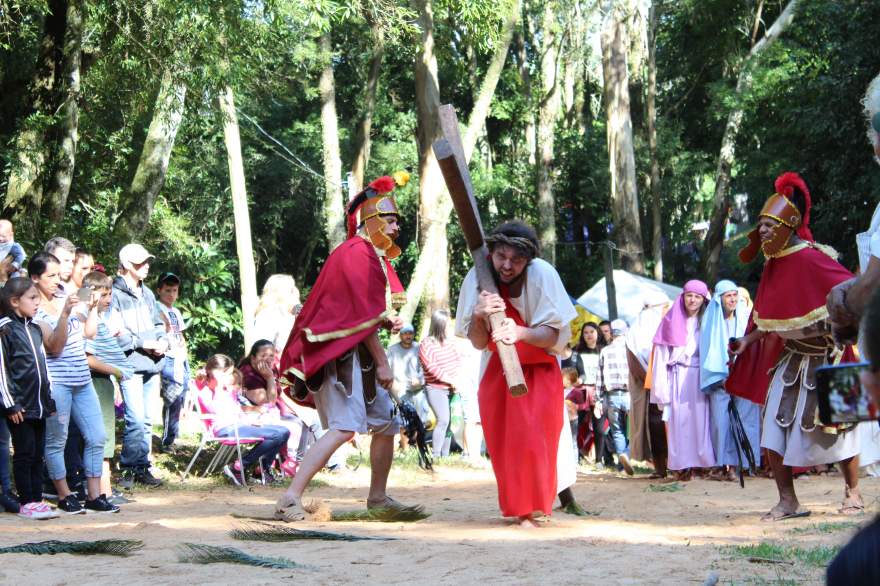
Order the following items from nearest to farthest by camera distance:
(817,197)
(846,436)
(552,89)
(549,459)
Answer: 1. (549,459)
2. (846,436)
3. (817,197)
4. (552,89)

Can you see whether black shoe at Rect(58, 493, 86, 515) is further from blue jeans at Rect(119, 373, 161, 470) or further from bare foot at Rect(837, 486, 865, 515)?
bare foot at Rect(837, 486, 865, 515)

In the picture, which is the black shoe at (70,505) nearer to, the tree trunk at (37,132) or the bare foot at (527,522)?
the bare foot at (527,522)

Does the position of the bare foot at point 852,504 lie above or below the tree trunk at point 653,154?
below

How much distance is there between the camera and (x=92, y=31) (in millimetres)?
13242

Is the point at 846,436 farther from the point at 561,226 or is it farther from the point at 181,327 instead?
the point at 561,226

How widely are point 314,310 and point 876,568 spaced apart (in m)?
6.16

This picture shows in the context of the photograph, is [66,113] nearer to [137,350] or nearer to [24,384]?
[137,350]

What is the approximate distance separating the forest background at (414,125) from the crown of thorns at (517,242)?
17.5ft

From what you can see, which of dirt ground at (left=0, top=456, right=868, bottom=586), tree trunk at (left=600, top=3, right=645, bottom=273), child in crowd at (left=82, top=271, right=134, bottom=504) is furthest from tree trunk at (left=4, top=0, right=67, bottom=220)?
tree trunk at (left=600, top=3, right=645, bottom=273)

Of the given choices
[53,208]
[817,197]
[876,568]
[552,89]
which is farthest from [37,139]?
[552,89]

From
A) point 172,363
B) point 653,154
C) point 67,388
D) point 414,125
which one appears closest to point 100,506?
point 67,388

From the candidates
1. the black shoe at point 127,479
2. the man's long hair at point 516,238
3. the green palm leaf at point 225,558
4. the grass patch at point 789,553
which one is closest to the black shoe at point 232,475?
the black shoe at point 127,479

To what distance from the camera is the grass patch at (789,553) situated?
19.3ft

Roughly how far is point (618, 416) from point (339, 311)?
739cm
